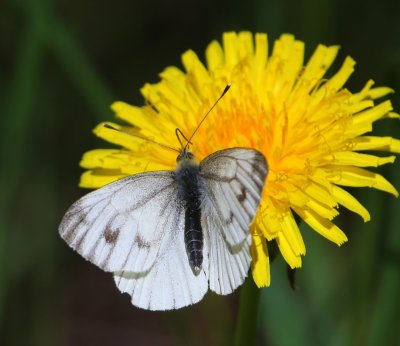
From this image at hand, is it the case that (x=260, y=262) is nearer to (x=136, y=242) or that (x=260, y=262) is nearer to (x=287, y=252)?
(x=287, y=252)

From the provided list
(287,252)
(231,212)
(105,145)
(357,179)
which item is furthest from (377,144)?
(105,145)

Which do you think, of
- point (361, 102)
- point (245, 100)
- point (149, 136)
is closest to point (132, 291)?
point (149, 136)

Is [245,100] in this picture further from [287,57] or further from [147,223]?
[147,223]

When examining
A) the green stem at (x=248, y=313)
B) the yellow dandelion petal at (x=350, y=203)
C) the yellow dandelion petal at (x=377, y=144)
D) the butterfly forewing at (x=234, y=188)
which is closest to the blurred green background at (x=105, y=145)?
the yellow dandelion petal at (x=377, y=144)

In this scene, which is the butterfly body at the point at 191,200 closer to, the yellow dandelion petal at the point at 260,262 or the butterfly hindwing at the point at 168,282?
the butterfly hindwing at the point at 168,282

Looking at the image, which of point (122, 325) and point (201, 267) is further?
point (122, 325)

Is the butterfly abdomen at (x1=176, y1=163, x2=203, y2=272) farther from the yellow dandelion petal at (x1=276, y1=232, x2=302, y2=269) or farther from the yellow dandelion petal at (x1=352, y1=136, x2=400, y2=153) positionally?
the yellow dandelion petal at (x1=352, y1=136, x2=400, y2=153)

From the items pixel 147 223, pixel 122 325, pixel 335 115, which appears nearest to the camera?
pixel 147 223

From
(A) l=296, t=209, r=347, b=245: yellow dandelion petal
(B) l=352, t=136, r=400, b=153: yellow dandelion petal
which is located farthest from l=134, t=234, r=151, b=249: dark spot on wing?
(B) l=352, t=136, r=400, b=153: yellow dandelion petal
